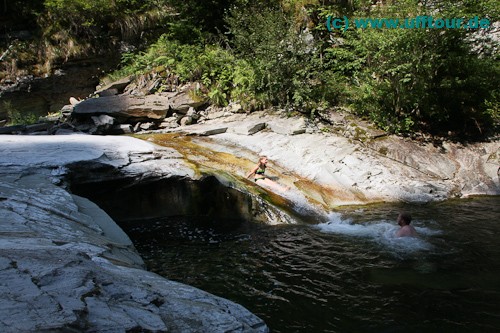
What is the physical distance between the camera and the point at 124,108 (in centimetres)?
1329

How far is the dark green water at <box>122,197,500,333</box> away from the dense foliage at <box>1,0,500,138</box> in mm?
4520

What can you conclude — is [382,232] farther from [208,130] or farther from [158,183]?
[208,130]

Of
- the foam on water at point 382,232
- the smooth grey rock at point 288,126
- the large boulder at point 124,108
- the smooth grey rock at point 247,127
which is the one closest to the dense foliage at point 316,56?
the smooth grey rock at point 288,126

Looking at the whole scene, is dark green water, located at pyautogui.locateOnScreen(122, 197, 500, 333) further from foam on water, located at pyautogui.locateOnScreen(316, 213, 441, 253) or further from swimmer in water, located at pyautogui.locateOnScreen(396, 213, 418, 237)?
swimmer in water, located at pyautogui.locateOnScreen(396, 213, 418, 237)

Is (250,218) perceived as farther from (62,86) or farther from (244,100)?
(62,86)

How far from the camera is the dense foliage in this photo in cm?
1145

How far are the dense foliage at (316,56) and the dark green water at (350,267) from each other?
4.52m

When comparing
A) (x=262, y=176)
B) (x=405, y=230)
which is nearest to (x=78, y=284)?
(x=405, y=230)

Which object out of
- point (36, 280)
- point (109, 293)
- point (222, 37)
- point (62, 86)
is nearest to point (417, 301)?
point (109, 293)

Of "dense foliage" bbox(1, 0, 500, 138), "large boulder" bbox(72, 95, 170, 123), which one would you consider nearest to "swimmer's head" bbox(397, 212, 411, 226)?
"dense foliage" bbox(1, 0, 500, 138)

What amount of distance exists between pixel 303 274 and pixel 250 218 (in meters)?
3.02

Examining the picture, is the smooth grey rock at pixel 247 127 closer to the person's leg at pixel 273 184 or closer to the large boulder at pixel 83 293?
the person's leg at pixel 273 184

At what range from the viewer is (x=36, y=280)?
2715 millimetres

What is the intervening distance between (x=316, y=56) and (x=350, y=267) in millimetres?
10066
